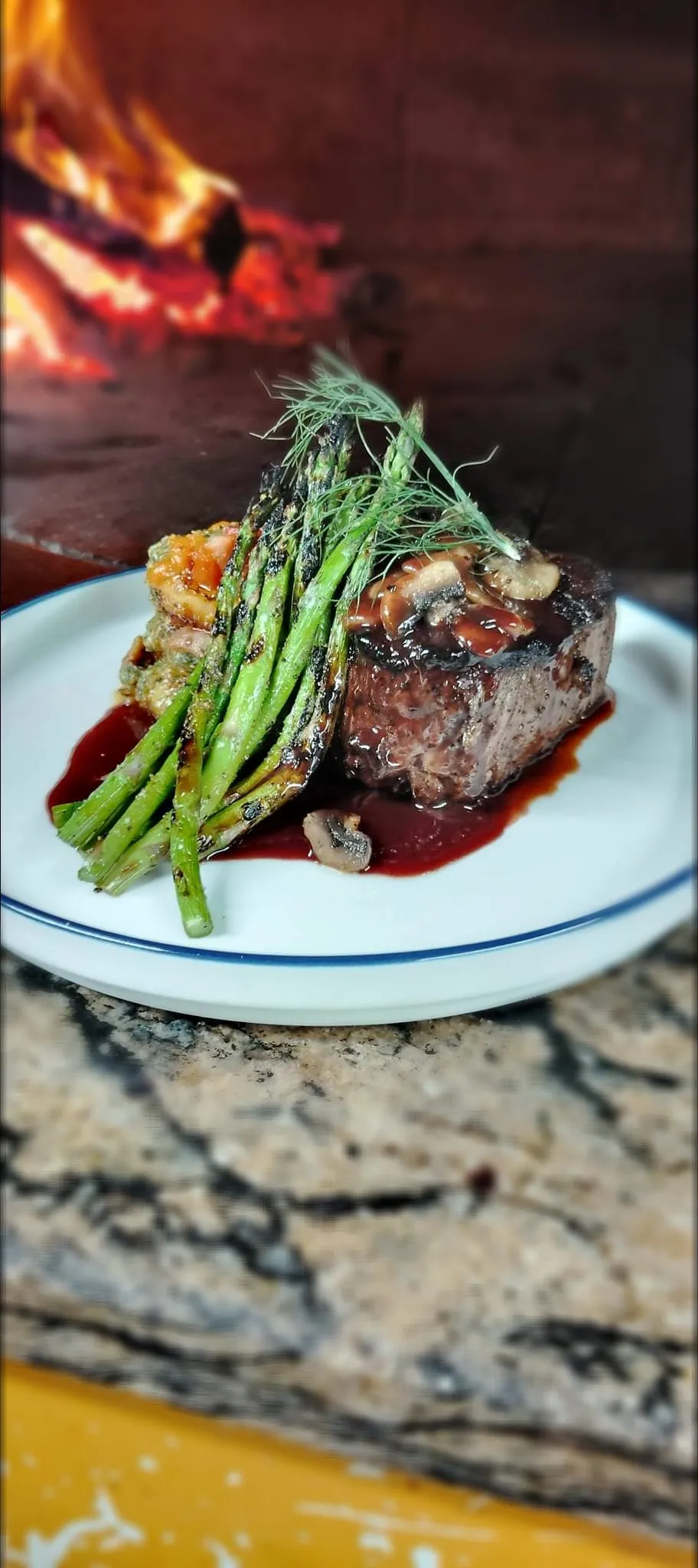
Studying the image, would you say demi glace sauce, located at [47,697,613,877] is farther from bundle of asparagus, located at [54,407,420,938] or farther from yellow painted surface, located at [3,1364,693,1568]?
yellow painted surface, located at [3,1364,693,1568]

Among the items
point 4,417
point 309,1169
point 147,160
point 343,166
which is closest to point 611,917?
point 309,1169

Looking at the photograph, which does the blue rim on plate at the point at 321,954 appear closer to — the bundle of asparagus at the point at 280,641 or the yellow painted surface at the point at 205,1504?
the bundle of asparagus at the point at 280,641

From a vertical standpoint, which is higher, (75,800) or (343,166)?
(343,166)

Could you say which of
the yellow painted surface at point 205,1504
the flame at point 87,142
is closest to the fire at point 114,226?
the flame at point 87,142

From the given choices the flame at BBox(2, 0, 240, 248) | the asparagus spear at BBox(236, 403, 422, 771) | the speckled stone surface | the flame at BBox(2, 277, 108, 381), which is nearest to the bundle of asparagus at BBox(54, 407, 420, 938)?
the asparagus spear at BBox(236, 403, 422, 771)

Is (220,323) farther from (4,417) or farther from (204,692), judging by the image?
(204,692)
